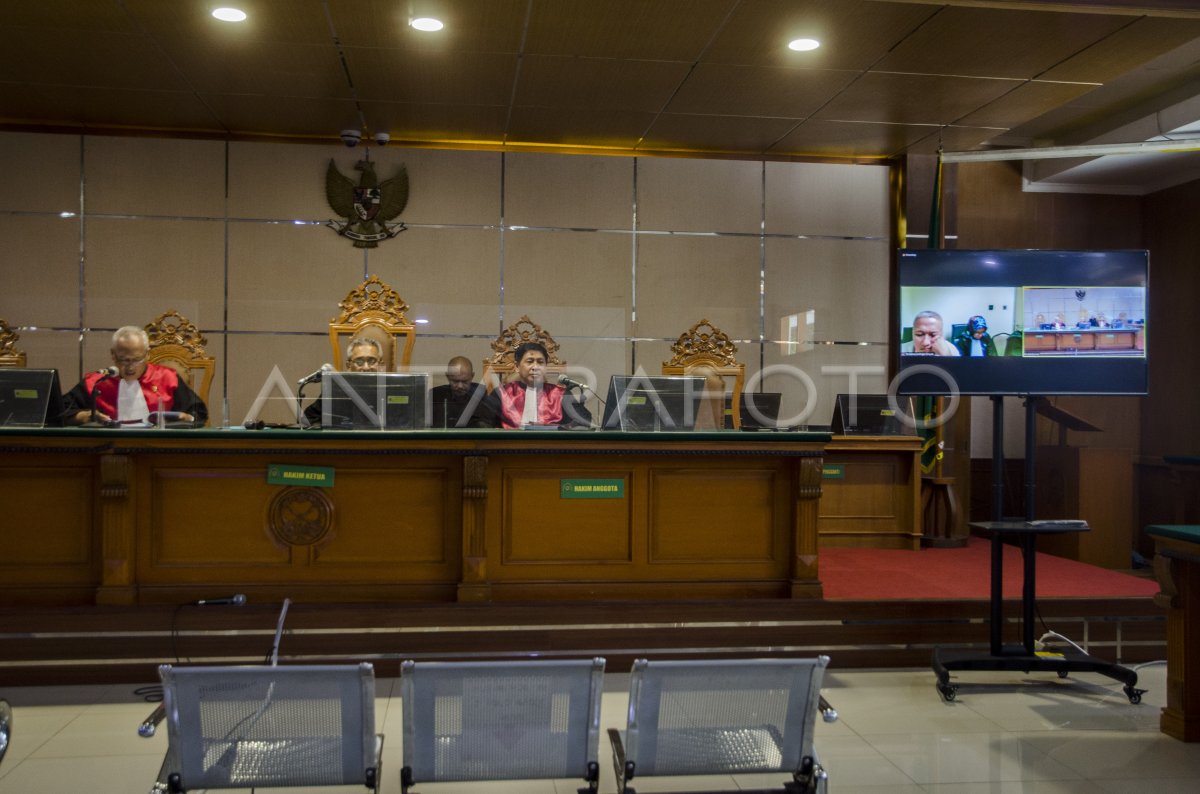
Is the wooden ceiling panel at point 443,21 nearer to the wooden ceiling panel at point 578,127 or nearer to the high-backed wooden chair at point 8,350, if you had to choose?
the wooden ceiling panel at point 578,127

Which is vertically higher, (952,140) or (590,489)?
(952,140)

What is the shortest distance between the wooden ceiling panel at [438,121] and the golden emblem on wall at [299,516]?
A: 3.16 metres

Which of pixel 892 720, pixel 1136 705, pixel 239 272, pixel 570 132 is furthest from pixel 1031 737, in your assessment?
pixel 239 272

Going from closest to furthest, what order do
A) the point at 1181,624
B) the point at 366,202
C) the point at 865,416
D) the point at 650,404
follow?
A: 1. the point at 1181,624
2. the point at 650,404
3. the point at 865,416
4. the point at 366,202

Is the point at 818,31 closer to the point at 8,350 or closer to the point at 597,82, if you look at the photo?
the point at 597,82

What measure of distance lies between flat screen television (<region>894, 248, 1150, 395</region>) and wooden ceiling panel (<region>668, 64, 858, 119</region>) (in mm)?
2037

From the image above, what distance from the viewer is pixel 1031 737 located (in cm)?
333

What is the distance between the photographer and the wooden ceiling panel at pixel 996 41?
4516 mm

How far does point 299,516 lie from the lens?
3.82 m

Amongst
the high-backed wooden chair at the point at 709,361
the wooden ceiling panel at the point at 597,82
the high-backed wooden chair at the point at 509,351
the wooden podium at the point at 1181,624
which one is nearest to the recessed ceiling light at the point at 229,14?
the wooden ceiling panel at the point at 597,82

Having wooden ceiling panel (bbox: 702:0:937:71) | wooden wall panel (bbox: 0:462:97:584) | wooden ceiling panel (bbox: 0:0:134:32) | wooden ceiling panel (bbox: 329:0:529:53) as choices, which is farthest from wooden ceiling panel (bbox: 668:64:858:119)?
wooden wall panel (bbox: 0:462:97:584)

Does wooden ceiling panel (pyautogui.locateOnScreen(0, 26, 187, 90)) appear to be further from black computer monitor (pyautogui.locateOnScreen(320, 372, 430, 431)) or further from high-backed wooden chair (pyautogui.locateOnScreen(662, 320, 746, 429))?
high-backed wooden chair (pyautogui.locateOnScreen(662, 320, 746, 429))

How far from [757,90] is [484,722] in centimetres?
474

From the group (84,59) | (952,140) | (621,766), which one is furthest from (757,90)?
(621,766)
